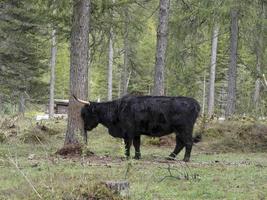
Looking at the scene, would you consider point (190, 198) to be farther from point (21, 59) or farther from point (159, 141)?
point (21, 59)

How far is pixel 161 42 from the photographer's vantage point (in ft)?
65.4

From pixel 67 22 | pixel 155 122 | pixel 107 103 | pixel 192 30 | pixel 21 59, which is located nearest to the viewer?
pixel 155 122

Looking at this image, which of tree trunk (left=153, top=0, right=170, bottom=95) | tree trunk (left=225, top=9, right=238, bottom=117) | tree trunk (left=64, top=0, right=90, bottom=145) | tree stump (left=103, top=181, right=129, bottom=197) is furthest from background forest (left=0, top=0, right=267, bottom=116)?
tree stump (left=103, top=181, right=129, bottom=197)

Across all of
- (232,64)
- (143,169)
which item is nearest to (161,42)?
(232,64)

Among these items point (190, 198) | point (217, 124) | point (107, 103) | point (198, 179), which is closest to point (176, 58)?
point (217, 124)

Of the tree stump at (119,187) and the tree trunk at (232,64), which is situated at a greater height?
the tree trunk at (232,64)

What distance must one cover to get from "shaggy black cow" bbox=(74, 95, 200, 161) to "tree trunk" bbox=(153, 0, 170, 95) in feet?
17.1

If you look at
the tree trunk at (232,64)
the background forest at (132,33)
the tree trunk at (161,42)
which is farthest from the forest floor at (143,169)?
the tree trunk at (232,64)

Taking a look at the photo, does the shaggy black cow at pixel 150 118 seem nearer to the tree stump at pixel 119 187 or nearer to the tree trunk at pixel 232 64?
the tree stump at pixel 119 187

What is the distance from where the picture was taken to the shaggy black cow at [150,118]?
14.1m

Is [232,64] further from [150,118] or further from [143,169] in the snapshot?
[143,169]

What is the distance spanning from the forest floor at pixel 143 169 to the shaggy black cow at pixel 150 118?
0.63 m

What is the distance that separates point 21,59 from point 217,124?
20.1 metres

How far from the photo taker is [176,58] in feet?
78.0
